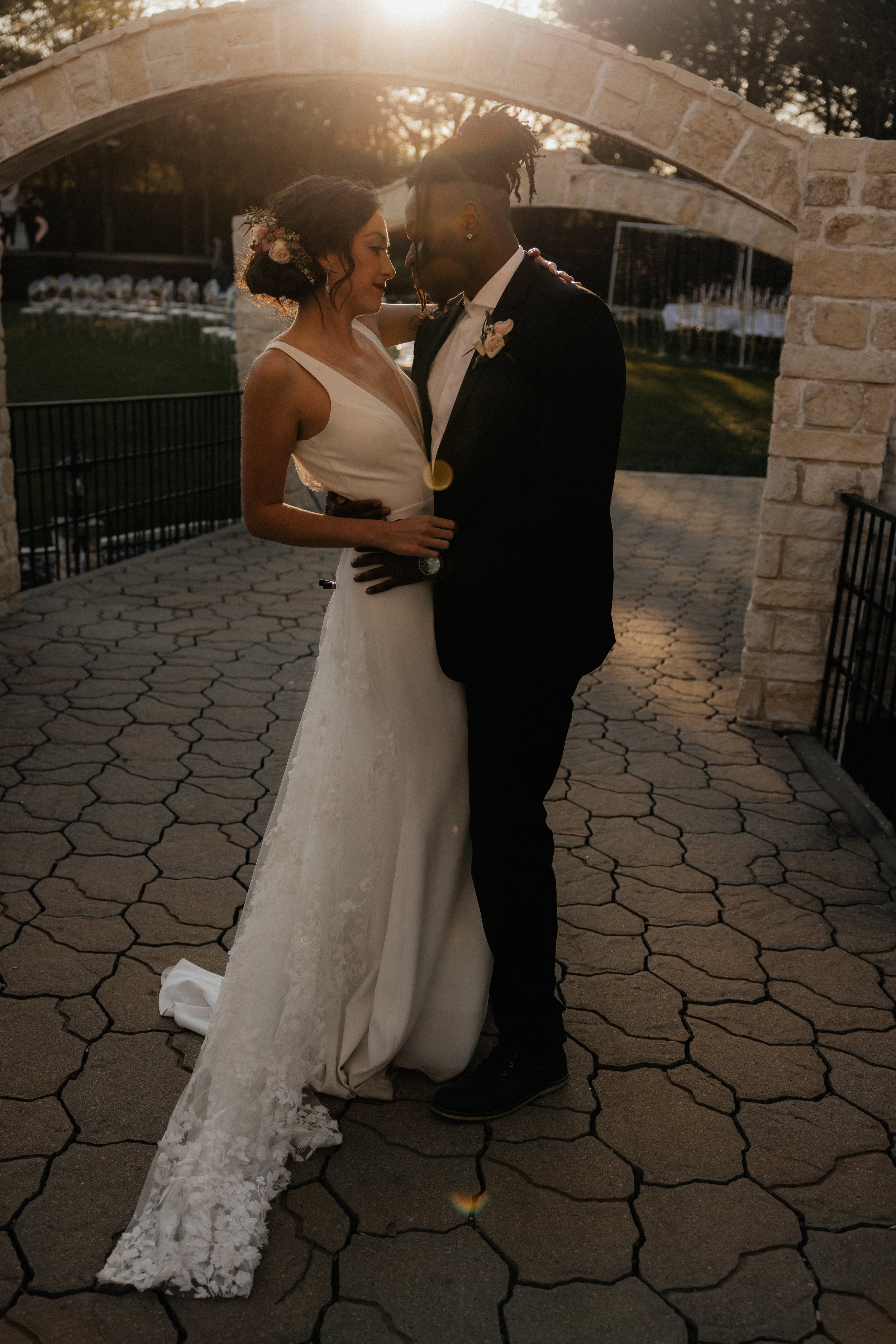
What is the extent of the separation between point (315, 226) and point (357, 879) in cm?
164

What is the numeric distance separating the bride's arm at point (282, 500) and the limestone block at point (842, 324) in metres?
3.64

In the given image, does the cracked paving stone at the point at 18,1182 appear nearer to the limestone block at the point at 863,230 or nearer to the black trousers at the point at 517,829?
the black trousers at the point at 517,829

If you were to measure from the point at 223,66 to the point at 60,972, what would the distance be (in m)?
4.84

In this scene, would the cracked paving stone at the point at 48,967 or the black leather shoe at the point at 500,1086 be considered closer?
the black leather shoe at the point at 500,1086

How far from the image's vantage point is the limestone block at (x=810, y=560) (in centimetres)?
568

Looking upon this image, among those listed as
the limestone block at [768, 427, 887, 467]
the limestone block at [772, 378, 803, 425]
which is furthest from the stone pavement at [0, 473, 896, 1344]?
the limestone block at [772, 378, 803, 425]

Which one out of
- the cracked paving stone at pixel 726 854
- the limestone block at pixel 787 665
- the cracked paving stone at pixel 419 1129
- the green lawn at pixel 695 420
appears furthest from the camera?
the green lawn at pixel 695 420

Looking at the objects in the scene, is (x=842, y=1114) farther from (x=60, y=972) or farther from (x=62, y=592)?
(x=62, y=592)

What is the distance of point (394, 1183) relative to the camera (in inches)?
103

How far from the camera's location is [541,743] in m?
2.73

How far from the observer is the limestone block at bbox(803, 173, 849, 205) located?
5.23m

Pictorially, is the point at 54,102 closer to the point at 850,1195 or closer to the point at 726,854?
the point at 726,854

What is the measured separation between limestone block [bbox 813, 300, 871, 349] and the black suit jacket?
3349 mm

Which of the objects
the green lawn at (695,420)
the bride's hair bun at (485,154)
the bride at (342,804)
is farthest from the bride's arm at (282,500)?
the green lawn at (695,420)
